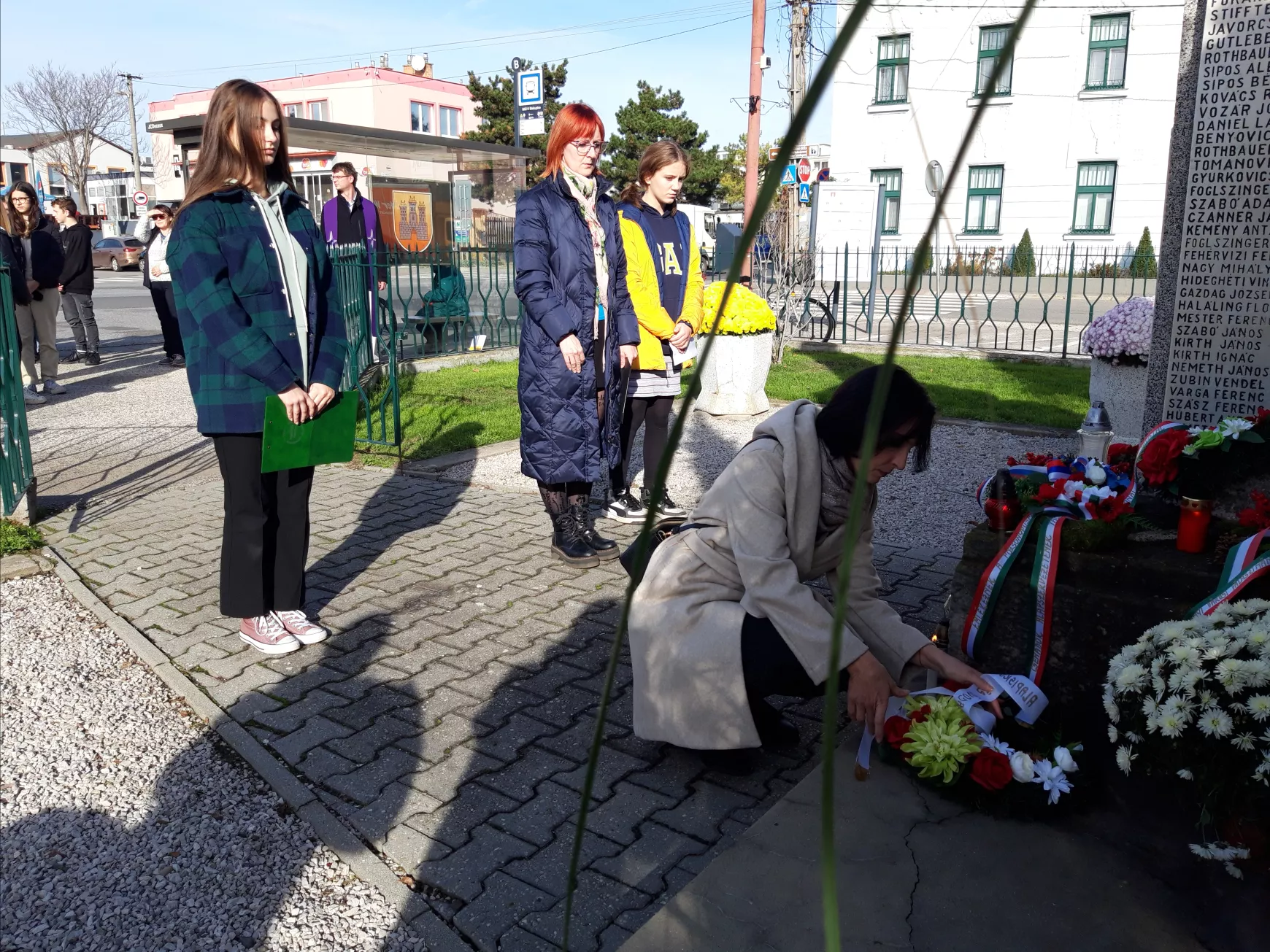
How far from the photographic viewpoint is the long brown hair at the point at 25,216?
10.2 m

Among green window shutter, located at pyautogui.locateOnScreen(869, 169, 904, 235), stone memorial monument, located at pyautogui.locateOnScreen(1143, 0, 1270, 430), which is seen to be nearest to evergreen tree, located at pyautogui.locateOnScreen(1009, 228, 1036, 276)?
green window shutter, located at pyautogui.locateOnScreen(869, 169, 904, 235)

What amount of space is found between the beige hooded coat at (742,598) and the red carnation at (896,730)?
0.24 m

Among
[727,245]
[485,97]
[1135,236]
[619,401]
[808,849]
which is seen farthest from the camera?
[485,97]

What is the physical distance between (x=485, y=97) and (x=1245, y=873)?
47.8 m

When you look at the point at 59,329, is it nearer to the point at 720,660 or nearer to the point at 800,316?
the point at 800,316

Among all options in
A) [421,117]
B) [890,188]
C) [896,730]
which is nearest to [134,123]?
[421,117]

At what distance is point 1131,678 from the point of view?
7.61 ft

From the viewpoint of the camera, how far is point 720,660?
300 cm

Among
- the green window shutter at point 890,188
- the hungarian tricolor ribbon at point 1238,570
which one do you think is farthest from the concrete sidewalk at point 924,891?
the green window shutter at point 890,188

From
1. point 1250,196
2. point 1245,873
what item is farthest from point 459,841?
point 1250,196

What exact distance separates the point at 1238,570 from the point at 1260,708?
902 millimetres

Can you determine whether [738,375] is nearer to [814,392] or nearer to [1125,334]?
[814,392]

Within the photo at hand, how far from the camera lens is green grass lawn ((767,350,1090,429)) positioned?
29.3ft

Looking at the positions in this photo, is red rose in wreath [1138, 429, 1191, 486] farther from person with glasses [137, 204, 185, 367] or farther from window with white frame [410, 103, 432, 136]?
window with white frame [410, 103, 432, 136]
